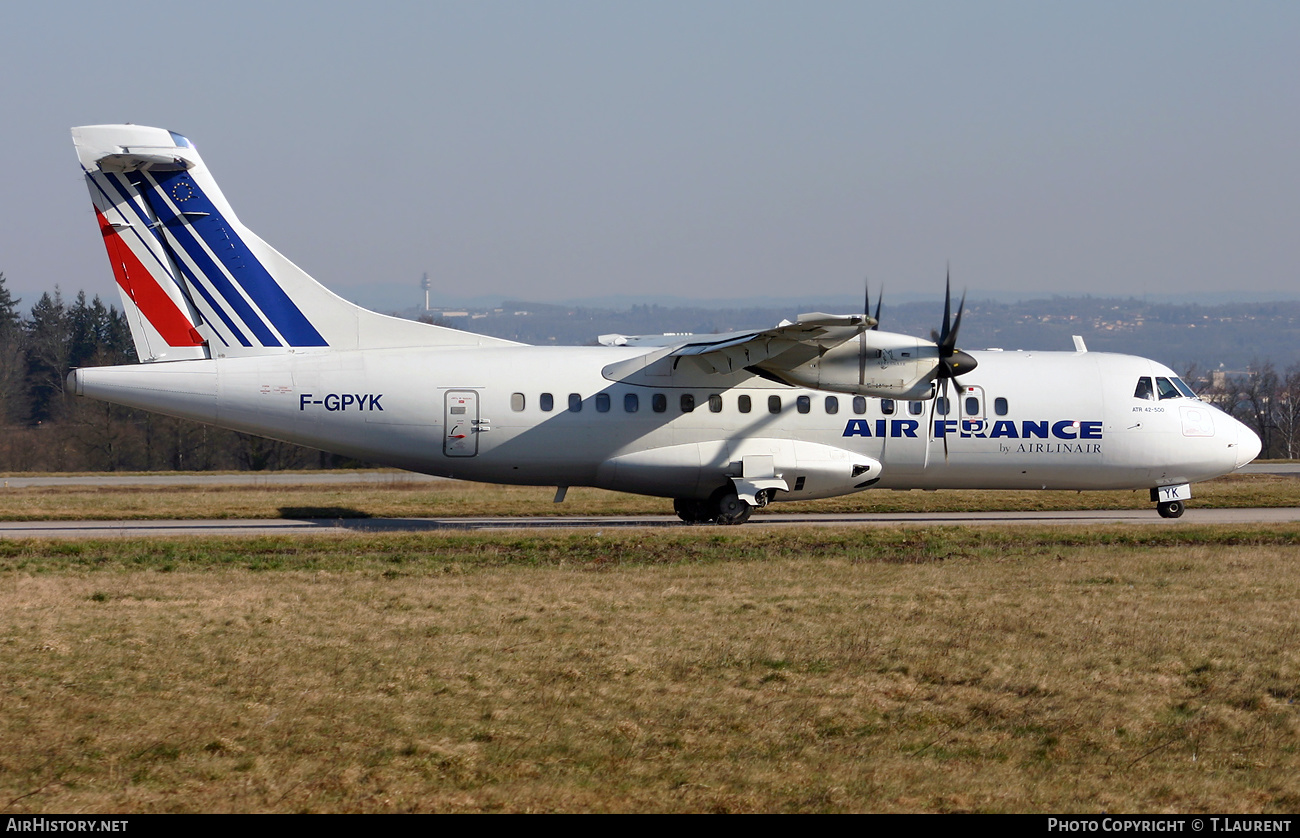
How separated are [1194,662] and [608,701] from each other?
249 inches

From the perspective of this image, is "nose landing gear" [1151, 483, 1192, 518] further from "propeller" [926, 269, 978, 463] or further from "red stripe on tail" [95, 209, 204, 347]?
"red stripe on tail" [95, 209, 204, 347]

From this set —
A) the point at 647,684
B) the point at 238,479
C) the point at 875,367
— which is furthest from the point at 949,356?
the point at 238,479

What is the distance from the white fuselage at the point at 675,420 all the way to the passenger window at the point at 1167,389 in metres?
0.19

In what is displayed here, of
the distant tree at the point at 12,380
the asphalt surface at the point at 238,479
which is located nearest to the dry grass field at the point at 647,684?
the asphalt surface at the point at 238,479

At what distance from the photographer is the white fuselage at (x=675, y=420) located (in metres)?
22.7

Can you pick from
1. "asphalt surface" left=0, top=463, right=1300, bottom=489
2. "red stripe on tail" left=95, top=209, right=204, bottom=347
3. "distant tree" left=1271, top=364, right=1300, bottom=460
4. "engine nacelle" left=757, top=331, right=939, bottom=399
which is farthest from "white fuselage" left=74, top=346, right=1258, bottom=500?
"distant tree" left=1271, top=364, right=1300, bottom=460

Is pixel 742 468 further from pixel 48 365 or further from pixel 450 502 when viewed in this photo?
pixel 48 365

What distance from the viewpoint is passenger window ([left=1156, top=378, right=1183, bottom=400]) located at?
86.2 feet

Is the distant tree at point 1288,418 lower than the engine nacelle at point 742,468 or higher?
higher

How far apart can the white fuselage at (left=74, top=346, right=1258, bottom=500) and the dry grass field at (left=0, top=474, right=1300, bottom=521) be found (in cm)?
459

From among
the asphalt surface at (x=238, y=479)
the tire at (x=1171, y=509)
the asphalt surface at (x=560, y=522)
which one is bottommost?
the asphalt surface at (x=560, y=522)

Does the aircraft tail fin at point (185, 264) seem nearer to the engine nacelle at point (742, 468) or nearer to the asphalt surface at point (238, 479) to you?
the engine nacelle at point (742, 468)

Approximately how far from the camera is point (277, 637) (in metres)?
13.1

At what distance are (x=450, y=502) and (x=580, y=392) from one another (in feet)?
29.6
